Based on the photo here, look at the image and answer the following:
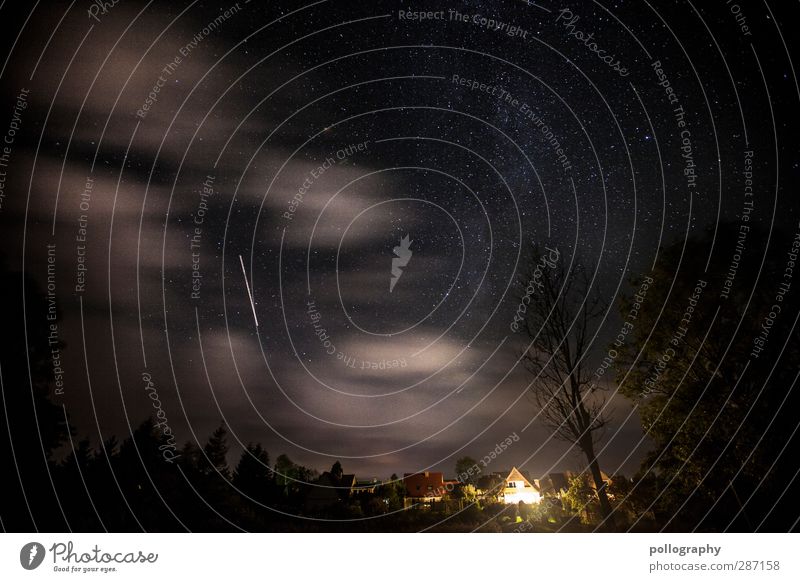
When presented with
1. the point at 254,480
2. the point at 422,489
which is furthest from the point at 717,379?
the point at 254,480

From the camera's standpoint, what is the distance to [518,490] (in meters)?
22.6

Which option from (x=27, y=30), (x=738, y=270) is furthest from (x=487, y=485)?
(x=27, y=30)

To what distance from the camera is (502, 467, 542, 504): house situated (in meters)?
18.1

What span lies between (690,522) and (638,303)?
5.56 m

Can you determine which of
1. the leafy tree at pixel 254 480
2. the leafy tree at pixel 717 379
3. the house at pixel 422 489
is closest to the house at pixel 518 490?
the house at pixel 422 489

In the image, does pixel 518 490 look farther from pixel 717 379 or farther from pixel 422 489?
pixel 717 379

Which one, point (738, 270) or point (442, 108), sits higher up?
point (442, 108)

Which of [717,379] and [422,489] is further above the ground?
[717,379]

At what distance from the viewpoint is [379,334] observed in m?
14.7

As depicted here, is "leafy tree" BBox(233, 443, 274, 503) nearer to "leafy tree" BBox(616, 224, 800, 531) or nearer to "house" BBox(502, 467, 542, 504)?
"house" BBox(502, 467, 542, 504)

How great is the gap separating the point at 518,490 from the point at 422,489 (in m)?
3.80

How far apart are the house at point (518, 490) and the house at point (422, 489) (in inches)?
89.6
